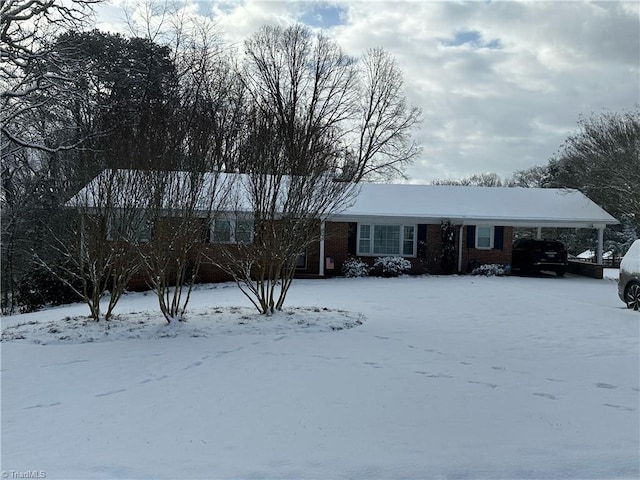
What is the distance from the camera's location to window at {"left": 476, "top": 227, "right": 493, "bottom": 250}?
21.9 metres

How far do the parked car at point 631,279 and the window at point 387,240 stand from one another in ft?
32.0

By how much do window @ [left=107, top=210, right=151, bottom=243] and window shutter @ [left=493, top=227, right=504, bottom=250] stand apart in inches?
636

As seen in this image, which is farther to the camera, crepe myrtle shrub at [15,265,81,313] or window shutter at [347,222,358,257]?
window shutter at [347,222,358,257]

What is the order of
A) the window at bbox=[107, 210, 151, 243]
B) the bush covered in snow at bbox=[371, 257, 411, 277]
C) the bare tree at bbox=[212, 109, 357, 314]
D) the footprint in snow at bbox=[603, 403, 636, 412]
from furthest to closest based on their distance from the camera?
the bush covered in snow at bbox=[371, 257, 411, 277], the bare tree at bbox=[212, 109, 357, 314], the window at bbox=[107, 210, 151, 243], the footprint in snow at bbox=[603, 403, 636, 412]

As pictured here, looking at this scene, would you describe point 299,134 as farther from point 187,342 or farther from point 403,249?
point 403,249

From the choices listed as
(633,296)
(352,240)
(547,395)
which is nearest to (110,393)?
(547,395)

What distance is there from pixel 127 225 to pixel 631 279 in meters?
11.4

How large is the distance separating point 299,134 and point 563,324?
21.7 feet

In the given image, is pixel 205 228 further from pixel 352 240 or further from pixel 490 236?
pixel 490 236

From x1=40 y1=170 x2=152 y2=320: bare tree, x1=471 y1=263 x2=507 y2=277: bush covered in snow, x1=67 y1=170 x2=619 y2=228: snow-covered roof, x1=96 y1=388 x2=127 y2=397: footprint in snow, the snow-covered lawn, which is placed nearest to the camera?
the snow-covered lawn

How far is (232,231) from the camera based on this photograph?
11.4 metres

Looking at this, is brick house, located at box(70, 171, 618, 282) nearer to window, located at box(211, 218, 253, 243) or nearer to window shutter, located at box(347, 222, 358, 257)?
window shutter, located at box(347, 222, 358, 257)

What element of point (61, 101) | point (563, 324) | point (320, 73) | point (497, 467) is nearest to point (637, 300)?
point (563, 324)

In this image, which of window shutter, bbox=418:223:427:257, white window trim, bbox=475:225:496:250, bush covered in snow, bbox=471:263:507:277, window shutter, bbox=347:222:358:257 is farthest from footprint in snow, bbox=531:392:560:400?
white window trim, bbox=475:225:496:250
